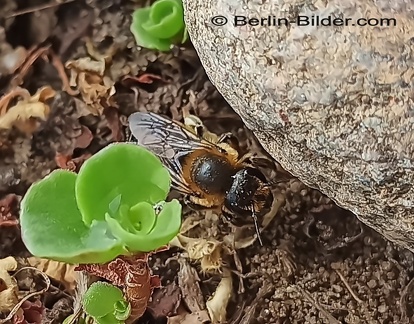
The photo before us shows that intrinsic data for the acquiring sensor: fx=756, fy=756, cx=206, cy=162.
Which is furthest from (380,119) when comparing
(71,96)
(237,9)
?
(71,96)

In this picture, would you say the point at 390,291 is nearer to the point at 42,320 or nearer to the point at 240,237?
the point at 240,237

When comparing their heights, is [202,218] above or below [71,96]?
below

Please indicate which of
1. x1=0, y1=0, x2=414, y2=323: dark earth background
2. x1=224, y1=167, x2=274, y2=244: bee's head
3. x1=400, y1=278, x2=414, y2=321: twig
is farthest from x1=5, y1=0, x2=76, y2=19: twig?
x1=400, y1=278, x2=414, y2=321: twig

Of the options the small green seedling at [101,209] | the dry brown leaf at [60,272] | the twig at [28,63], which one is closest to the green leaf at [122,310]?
the small green seedling at [101,209]

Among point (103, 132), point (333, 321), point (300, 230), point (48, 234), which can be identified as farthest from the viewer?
point (103, 132)

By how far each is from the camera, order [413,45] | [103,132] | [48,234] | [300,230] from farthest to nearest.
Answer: [103,132] → [300,230] → [48,234] → [413,45]

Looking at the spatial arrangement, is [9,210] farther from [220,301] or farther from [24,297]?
[220,301]

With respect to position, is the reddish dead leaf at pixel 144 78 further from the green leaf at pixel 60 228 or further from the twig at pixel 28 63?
the green leaf at pixel 60 228
